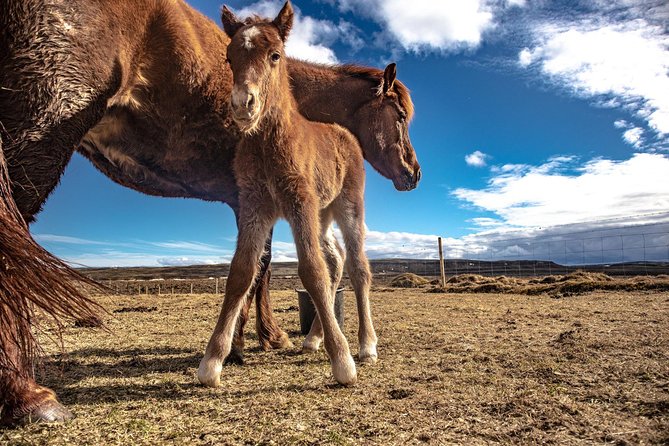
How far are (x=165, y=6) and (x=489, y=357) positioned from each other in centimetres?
418

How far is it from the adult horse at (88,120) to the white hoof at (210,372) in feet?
3.09

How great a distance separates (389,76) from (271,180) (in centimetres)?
269

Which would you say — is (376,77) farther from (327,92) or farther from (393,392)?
(393,392)

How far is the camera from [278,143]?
364cm

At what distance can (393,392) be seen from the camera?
3195 millimetres

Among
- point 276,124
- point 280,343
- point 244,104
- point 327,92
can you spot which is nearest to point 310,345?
point 280,343

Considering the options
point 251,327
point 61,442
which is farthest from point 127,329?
point 61,442

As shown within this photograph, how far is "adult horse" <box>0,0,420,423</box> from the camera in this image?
2140 millimetres

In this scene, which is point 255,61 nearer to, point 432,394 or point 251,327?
point 432,394

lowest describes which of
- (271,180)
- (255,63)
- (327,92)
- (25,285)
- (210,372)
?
(210,372)

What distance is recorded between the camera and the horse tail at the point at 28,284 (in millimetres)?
2045

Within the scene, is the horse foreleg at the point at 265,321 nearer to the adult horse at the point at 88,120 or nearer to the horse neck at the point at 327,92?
the adult horse at the point at 88,120

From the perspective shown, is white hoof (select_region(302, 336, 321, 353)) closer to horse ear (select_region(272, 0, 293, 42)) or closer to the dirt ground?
the dirt ground

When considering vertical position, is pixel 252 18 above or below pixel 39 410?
above
